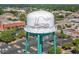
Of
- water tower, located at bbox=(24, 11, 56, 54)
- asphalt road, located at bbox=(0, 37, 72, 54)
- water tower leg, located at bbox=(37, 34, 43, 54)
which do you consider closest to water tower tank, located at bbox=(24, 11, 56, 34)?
water tower, located at bbox=(24, 11, 56, 54)

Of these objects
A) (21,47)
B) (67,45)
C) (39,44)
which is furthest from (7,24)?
(67,45)

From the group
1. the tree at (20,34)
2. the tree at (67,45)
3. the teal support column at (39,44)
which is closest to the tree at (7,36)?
the tree at (20,34)

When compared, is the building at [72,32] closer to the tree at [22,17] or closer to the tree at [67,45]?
the tree at [67,45]

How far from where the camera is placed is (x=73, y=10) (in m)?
2.76

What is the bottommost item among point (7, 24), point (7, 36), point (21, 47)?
point (21, 47)

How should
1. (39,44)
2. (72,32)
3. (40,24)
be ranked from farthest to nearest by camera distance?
1. (72,32)
2. (39,44)
3. (40,24)

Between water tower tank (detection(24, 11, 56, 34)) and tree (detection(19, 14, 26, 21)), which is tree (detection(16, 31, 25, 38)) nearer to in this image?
tree (detection(19, 14, 26, 21))

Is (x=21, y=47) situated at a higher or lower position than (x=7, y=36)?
lower

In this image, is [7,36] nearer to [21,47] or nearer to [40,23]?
[21,47]

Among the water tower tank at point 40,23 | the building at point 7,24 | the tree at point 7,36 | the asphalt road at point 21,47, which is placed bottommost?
the asphalt road at point 21,47

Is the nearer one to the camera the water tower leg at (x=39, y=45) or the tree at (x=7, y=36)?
the water tower leg at (x=39, y=45)

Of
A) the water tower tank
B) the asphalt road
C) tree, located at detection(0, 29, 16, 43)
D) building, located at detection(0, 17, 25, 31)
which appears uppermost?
the water tower tank
